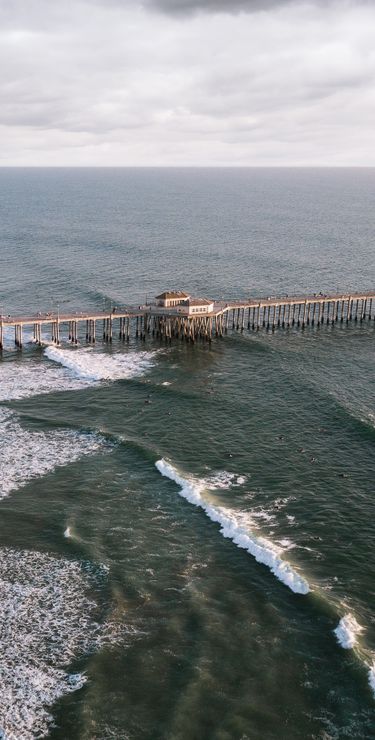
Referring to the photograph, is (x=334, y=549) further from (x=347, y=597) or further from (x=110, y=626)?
(x=110, y=626)

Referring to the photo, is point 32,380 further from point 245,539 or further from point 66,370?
point 245,539

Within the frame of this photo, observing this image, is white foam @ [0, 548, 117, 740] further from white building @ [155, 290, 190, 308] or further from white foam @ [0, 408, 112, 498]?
white building @ [155, 290, 190, 308]

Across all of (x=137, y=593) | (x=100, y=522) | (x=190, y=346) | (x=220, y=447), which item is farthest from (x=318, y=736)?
(x=190, y=346)

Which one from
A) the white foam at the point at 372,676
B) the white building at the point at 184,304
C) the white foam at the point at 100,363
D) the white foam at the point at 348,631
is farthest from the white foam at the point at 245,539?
the white building at the point at 184,304

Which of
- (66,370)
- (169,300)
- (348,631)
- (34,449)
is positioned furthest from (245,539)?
(169,300)

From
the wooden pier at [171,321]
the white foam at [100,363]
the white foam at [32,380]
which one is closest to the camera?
the white foam at [32,380]

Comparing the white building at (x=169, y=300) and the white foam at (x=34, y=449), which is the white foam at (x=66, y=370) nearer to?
the white foam at (x=34, y=449)

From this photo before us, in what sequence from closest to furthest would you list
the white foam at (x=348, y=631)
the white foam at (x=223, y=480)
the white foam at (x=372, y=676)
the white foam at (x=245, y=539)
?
1. the white foam at (x=372, y=676)
2. the white foam at (x=348, y=631)
3. the white foam at (x=245, y=539)
4. the white foam at (x=223, y=480)
